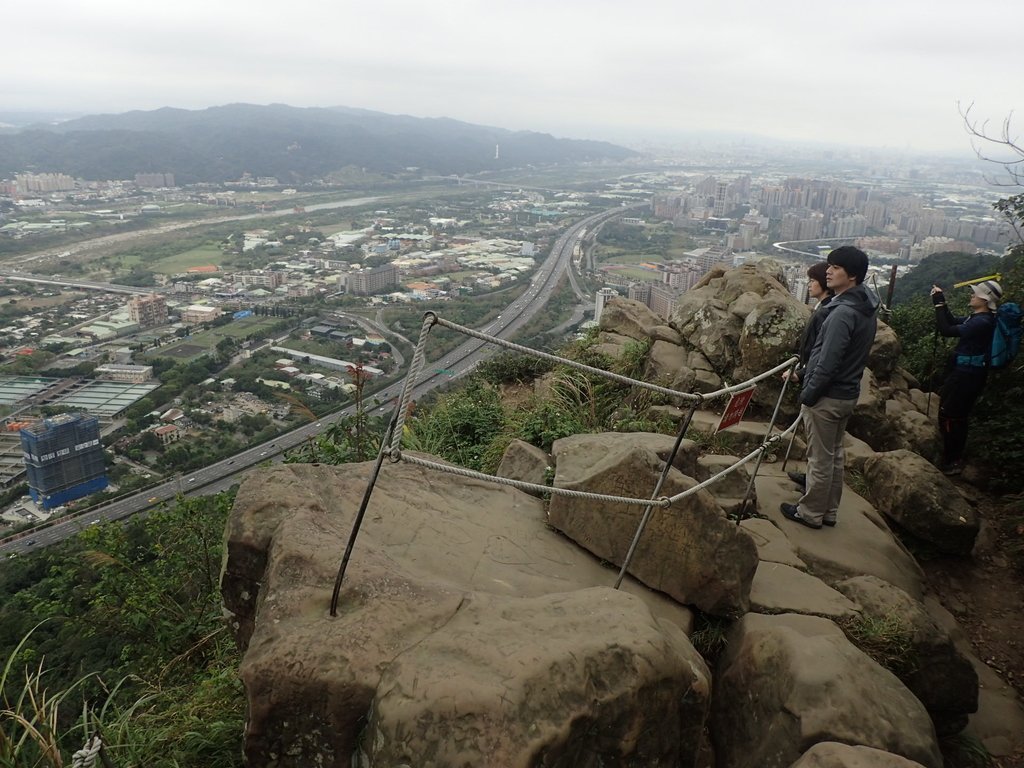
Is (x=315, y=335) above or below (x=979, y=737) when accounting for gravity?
below

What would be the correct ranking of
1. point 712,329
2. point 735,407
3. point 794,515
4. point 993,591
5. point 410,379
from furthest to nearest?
point 712,329
point 993,591
point 794,515
point 735,407
point 410,379

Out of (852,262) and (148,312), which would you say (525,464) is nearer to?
(852,262)

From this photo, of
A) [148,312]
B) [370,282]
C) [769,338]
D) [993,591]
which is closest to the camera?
[993,591]

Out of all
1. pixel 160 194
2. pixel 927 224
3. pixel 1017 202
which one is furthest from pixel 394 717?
pixel 160 194

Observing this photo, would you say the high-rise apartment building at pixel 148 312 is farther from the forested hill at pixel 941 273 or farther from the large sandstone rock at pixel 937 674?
the large sandstone rock at pixel 937 674

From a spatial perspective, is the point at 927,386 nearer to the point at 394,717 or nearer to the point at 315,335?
the point at 394,717

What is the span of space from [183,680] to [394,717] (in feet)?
9.14

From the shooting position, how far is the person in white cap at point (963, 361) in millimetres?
5504

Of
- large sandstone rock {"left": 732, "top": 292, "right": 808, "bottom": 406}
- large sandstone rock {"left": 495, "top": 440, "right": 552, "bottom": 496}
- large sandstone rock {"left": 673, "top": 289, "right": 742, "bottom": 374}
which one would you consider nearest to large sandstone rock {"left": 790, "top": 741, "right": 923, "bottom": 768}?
large sandstone rock {"left": 495, "top": 440, "right": 552, "bottom": 496}

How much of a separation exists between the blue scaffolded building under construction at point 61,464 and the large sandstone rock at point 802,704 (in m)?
16.1

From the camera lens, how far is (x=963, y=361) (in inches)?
227

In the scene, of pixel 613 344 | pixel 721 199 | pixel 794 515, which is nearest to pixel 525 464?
pixel 794 515

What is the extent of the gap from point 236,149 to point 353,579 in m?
103

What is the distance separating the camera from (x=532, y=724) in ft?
6.61
